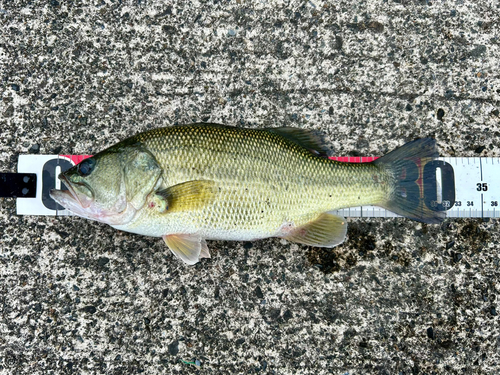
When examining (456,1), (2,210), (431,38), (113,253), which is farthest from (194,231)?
(456,1)

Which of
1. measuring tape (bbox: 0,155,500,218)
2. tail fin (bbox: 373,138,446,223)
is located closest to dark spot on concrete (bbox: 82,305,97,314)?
measuring tape (bbox: 0,155,500,218)

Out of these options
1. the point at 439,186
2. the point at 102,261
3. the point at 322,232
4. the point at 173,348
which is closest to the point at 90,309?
the point at 102,261

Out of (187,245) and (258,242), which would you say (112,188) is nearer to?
(187,245)

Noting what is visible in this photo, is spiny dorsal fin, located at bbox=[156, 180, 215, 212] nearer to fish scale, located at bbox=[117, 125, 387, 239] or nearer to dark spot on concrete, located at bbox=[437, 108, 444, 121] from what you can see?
fish scale, located at bbox=[117, 125, 387, 239]

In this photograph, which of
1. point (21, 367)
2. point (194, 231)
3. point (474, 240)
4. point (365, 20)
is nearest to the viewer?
point (194, 231)

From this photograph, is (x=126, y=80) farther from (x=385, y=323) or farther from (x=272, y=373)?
(x=385, y=323)

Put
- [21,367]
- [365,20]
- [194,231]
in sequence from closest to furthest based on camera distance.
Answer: [194,231], [21,367], [365,20]
